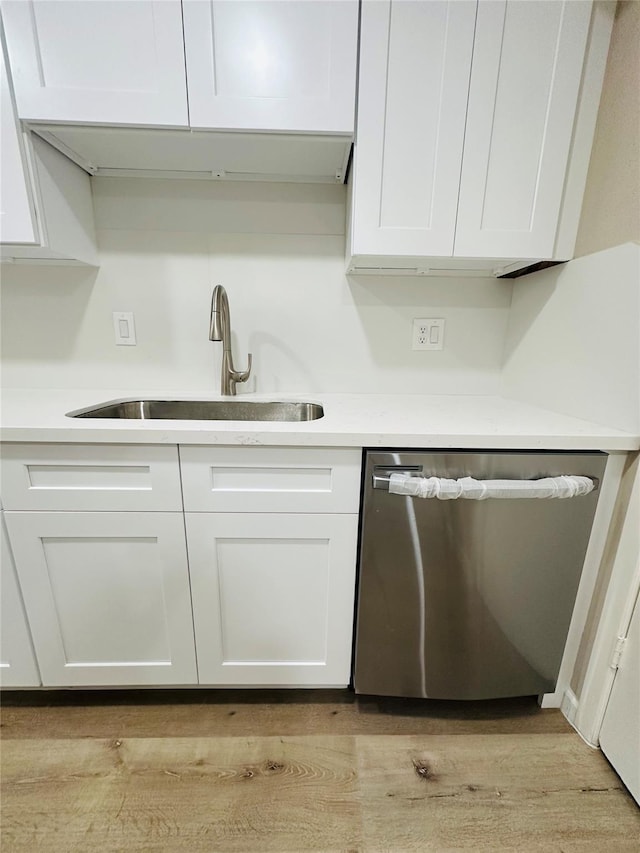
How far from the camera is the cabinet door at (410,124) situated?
2.93 feet

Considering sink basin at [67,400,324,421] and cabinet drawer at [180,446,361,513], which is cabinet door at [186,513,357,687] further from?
sink basin at [67,400,324,421]

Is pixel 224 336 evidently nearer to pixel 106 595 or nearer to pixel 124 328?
pixel 124 328

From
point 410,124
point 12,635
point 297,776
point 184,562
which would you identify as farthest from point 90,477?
point 410,124

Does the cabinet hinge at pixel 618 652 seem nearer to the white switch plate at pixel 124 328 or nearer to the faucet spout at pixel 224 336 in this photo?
the faucet spout at pixel 224 336

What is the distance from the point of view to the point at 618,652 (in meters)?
0.95

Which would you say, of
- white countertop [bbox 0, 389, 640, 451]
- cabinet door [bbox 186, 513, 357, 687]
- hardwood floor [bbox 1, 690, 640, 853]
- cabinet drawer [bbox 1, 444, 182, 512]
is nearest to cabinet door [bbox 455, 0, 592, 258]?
white countertop [bbox 0, 389, 640, 451]

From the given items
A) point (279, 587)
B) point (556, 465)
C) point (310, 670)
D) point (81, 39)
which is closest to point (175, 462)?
point (279, 587)

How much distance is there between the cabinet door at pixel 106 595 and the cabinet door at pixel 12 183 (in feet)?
2.54

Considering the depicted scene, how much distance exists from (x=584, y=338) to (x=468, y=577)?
753mm

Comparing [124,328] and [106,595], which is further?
[124,328]

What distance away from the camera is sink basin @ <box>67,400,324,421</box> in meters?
1.34

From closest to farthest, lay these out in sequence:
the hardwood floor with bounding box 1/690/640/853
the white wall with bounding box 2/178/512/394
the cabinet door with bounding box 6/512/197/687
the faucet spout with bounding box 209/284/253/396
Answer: the hardwood floor with bounding box 1/690/640/853 → the cabinet door with bounding box 6/512/197/687 → the faucet spout with bounding box 209/284/253/396 → the white wall with bounding box 2/178/512/394

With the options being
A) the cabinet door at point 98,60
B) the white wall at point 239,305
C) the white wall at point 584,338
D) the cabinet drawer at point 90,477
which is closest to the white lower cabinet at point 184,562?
the cabinet drawer at point 90,477

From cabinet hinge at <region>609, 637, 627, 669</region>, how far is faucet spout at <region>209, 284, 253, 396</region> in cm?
136
